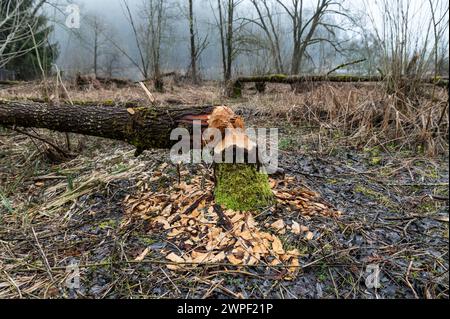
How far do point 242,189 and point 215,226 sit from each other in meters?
0.28

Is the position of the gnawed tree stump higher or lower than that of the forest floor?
higher

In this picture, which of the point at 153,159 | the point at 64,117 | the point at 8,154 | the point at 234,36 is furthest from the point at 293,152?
the point at 234,36

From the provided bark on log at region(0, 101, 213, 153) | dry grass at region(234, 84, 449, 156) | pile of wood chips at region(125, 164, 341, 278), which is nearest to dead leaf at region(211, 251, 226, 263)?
pile of wood chips at region(125, 164, 341, 278)

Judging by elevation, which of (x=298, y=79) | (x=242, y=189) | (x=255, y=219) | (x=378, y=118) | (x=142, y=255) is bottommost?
(x=142, y=255)

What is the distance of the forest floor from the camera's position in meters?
1.37

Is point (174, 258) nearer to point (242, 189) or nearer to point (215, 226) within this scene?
point (215, 226)

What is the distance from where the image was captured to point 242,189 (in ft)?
6.01

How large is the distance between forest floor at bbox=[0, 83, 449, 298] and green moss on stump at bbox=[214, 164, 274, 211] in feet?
0.29

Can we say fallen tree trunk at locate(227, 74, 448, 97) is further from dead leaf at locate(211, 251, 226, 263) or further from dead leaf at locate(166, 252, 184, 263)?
dead leaf at locate(166, 252, 184, 263)

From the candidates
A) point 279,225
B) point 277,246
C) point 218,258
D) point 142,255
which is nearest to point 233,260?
point 218,258

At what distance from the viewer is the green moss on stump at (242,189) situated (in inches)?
71.4

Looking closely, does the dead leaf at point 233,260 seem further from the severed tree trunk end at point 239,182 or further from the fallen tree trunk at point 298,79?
the fallen tree trunk at point 298,79

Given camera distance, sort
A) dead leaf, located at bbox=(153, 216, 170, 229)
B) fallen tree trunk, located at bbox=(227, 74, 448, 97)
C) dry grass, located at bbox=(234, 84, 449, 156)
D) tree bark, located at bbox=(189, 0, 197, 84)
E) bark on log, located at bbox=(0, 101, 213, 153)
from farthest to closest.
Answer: tree bark, located at bbox=(189, 0, 197, 84)
fallen tree trunk, located at bbox=(227, 74, 448, 97)
dry grass, located at bbox=(234, 84, 449, 156)
bark on log, located at bbox=(0, 101, 213, 153)
dead leaf, located at bbox=(153, 216, 170, 229)

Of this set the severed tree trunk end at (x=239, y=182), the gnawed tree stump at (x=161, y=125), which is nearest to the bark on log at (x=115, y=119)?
the gnawed tree stump at (x=161, y=125)
